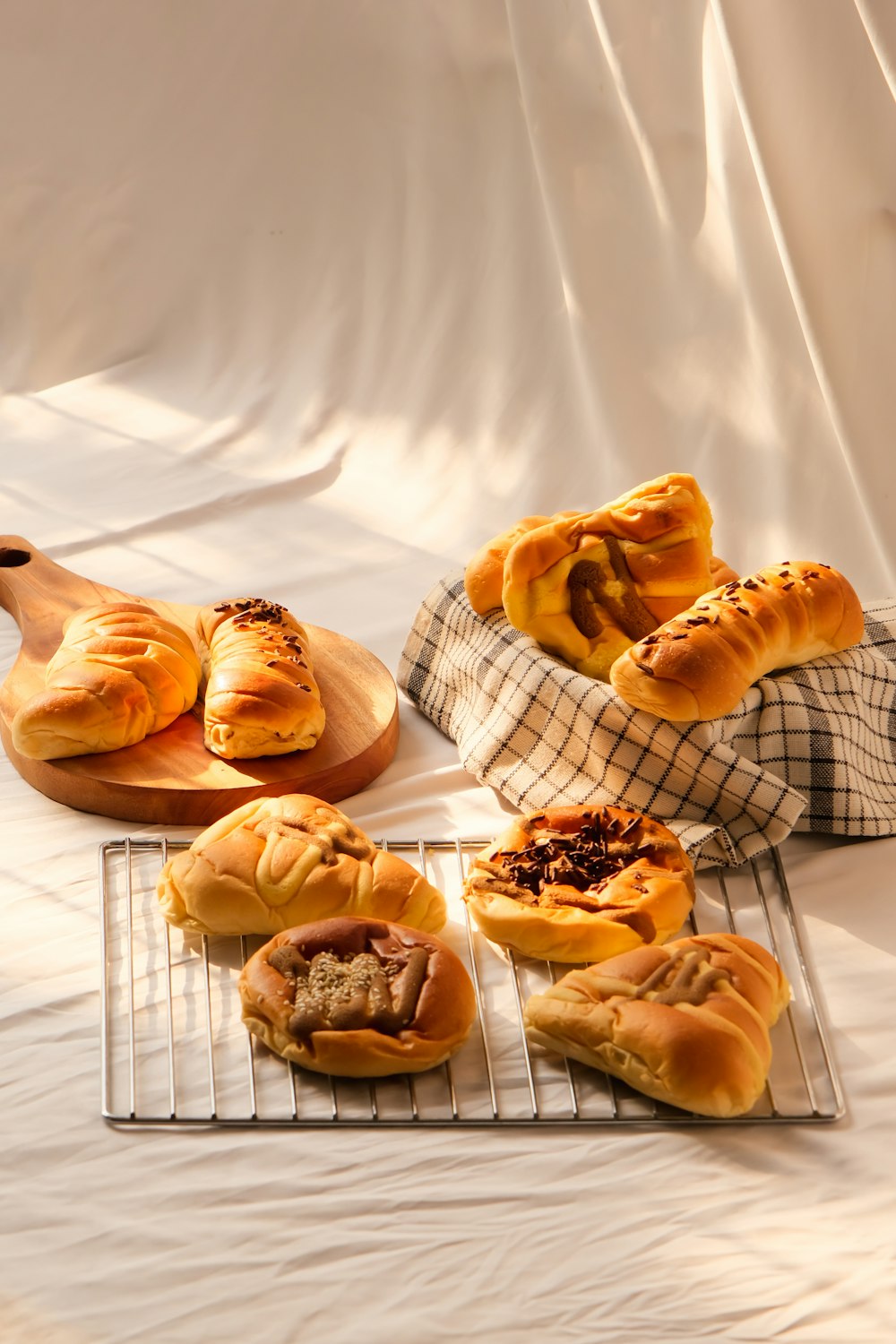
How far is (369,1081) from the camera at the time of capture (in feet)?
6.29

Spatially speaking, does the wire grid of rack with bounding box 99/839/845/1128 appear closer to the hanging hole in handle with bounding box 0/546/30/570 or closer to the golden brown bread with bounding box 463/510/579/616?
the golden brown bread with bounding box 463/510/579/616

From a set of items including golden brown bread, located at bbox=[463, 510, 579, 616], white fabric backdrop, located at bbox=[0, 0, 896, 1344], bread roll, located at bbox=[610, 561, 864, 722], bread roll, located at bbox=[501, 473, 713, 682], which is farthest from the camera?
golden brown bread, located at bbox=[463, 510, 579, 616]

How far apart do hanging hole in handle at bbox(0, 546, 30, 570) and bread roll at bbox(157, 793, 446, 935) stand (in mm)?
1322

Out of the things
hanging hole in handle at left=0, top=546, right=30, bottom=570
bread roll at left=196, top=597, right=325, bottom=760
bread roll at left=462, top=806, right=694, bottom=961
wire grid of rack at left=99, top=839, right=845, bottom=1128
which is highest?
hanging hole in handle at left=0, top=546, right=30, bottom=570

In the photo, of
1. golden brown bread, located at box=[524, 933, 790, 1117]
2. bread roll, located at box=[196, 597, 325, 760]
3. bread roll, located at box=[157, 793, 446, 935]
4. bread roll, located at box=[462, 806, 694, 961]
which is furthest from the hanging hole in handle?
golden brown bread, located at box=[524, 933, 790, 1117]

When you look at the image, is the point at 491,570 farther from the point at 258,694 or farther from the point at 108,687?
the point at 108,687

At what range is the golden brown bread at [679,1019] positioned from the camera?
71.9 inches

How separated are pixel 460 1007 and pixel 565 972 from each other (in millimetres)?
268

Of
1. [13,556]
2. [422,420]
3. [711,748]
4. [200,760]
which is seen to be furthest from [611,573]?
[422,420]

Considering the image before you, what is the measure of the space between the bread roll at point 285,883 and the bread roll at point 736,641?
0.48m

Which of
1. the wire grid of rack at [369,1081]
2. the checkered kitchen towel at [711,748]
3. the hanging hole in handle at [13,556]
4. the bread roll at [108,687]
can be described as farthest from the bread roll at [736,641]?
the hanging hole in handle at [13,556]

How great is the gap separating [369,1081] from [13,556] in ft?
6.08

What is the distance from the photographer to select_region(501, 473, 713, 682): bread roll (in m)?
2.49

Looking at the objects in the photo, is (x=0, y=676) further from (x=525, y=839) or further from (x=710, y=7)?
(x=710, y=7)
